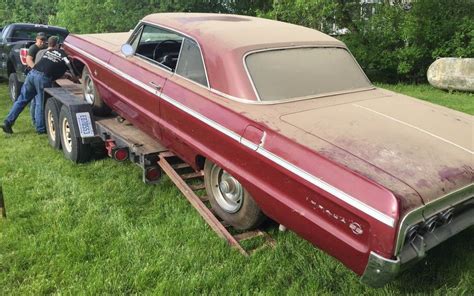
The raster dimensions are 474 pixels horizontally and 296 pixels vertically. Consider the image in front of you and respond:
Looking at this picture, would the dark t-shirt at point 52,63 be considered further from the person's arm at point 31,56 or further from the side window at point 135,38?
the side window at point 135,38

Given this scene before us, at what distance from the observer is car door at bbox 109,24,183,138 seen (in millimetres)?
4566

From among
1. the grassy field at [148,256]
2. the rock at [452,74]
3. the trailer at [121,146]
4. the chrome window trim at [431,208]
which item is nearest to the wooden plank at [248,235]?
the trailer at [121,146]

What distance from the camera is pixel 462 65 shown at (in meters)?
11.0

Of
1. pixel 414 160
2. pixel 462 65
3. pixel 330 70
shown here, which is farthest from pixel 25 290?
pixel 462 65

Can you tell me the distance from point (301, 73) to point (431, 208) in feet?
5.98

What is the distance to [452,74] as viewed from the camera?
11.2 meters

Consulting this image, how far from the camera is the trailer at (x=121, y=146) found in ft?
12.8

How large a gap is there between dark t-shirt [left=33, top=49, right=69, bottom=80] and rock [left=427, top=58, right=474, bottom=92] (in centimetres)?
877

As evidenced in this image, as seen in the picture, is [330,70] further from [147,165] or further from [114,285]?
[114,285]

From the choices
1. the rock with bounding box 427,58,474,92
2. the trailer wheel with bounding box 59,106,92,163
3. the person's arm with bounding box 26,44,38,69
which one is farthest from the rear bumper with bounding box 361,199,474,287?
the rock with bounding box 427,58,474,92


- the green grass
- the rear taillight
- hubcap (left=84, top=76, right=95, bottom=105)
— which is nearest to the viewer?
hubcap (left=84, top=76, right=95, bottom=105)

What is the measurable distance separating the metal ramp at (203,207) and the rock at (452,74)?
8620 millimetres

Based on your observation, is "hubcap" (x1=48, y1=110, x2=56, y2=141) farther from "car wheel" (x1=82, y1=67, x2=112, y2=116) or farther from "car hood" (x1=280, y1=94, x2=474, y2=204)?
"car hood" (x1=280, y1=94, x2=474, y2=204)

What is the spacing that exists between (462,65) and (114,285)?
1037cm
